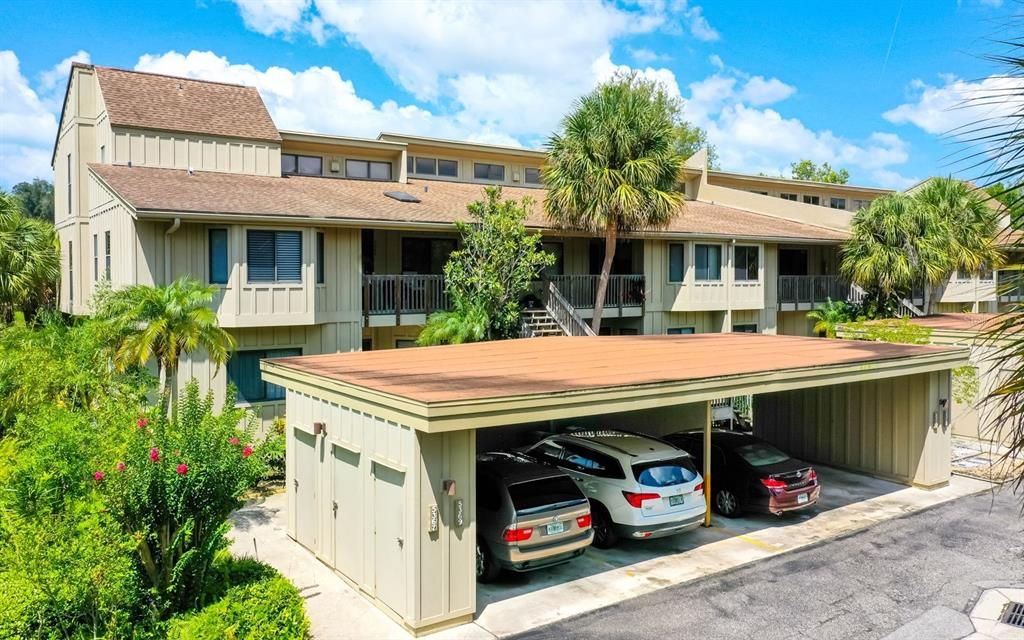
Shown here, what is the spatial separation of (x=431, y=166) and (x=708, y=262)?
36.6 ft

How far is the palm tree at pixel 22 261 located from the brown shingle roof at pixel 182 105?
222 inches

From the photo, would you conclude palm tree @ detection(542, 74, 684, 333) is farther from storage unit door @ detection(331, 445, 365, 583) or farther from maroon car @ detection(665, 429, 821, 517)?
storage unit door @ detection(331, 445, 365, 583)

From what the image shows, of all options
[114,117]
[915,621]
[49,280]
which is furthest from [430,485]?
[49,280]

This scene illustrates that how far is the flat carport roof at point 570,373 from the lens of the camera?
32.7 feet

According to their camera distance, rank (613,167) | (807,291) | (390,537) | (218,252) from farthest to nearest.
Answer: (807,291), (613,167), (218,252), (390,537)

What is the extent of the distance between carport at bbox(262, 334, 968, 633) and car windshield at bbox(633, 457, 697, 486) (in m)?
1.10

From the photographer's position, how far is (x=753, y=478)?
47.1 feet

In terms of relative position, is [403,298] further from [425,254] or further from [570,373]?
[570,373]

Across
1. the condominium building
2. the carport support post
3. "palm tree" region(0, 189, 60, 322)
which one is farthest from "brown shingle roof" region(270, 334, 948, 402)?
"palm tree" region(0, 189, 60, 322)

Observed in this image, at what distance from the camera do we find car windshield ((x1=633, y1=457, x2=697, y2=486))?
1255 centimetres

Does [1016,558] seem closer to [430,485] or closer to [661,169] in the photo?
[430,485]

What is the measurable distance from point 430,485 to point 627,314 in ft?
56.4

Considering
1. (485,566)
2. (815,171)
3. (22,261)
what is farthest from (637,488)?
(815,171)

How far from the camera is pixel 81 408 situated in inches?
573
